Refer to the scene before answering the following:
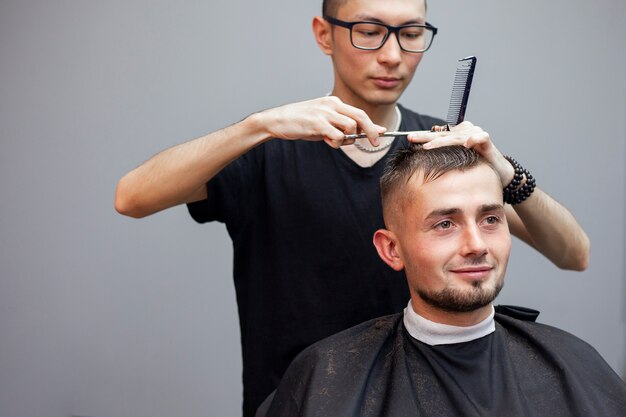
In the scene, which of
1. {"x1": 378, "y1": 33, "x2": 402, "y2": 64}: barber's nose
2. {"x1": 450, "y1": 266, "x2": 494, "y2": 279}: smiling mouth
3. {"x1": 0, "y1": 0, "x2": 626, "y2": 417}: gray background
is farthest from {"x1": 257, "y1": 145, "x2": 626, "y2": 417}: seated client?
{"x1": 0, "y1": 0, "x2": 626, "y2": 417}: gray background

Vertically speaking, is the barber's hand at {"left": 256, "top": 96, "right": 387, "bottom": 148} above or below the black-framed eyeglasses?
below

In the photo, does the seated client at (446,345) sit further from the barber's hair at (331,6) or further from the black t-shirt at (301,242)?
A: the barber's hair at (331,6)

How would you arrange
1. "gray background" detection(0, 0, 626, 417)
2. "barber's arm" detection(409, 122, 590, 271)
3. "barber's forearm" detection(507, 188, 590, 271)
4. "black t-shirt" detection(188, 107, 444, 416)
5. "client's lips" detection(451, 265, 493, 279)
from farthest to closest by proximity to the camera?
1. "gray background" detection(0, 0, 626, 417)
2. "black t-shirt" detection(188, 107, 444, 416)
3. "barber's forearm" detection(507, 188, 590, 271)
4. "barber's arm" detection(409, 122, 590, 271)
5. "client's lips" detection(451, 265, 493, 279)

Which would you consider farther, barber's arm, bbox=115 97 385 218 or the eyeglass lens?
the eyeglass lens

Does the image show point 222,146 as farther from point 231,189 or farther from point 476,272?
point 476,272

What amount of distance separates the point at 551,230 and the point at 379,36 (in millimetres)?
646

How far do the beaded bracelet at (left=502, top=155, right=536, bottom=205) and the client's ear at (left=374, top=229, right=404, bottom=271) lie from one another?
28 centimetres

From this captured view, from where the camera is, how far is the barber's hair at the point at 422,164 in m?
2.01

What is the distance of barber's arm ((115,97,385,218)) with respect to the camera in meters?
2.02

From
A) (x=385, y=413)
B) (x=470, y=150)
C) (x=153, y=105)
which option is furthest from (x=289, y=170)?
(x=153, y=105)

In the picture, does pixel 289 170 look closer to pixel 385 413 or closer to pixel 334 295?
pixel 334 295

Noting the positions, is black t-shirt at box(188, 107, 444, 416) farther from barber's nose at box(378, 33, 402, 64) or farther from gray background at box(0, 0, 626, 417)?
gray background at box(0, 0, 626, 417)

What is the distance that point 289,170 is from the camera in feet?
7.70

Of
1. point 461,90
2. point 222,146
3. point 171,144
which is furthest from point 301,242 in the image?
point 171,144
